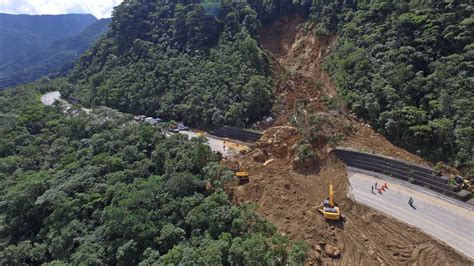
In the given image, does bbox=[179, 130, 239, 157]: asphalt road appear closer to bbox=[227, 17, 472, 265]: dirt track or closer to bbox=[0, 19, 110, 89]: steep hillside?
bbox=[227, 17, 472, 265]: dirt track

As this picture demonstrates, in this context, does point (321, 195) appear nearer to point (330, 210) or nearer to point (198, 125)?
point (330, 210)

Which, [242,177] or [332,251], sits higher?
[242,177]

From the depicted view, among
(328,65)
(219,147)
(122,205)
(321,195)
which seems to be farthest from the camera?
(328,65)

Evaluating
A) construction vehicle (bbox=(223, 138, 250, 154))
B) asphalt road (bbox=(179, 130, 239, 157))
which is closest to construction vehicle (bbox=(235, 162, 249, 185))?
construction vehicle (bbox=(223, 138, 250, 154))

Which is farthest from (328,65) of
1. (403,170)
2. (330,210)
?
(330,210)

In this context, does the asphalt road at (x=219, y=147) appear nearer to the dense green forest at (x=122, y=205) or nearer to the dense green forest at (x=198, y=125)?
the dense green forest at (x=198, y=125)

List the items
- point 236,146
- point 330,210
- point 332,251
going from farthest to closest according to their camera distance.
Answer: point 236,146 < point 330,210 < point 332,251

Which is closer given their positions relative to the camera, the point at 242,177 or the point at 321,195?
the point at 321,195

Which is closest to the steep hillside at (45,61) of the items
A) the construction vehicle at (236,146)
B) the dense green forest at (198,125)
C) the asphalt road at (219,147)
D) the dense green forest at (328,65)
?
the dense green forest at (328,65)
